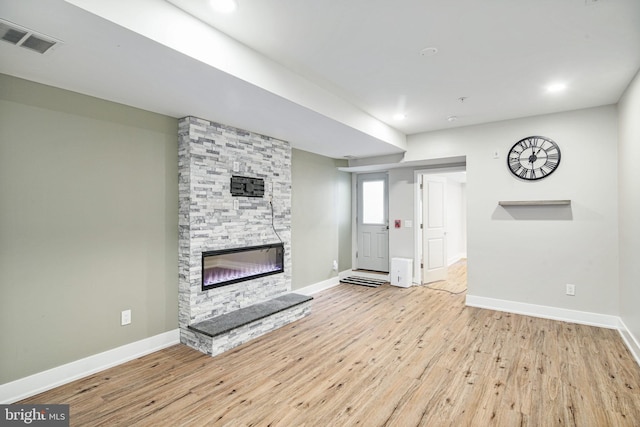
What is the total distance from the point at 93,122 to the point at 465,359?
408 centimetres

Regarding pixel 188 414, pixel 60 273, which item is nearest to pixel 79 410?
pixel 188 414

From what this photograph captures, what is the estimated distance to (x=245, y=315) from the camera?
356 centimetres

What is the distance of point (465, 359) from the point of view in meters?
3.03

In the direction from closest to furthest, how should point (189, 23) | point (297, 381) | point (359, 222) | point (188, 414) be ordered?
point (189, 23), point (188, 414), point (297, 381), point (359, 222)

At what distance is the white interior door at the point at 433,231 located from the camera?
5895 millimetres

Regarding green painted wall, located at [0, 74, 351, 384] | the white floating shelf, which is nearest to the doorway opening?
the white floating shelf

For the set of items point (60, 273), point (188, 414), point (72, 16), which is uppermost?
point (72, 16)

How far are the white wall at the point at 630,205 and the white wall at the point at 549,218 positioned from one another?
7.6 inches

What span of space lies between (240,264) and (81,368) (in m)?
1.74

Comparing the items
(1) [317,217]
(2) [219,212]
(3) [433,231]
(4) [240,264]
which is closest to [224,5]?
(2) [219,212]

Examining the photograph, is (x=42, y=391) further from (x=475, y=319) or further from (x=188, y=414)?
(x=475, y=319)

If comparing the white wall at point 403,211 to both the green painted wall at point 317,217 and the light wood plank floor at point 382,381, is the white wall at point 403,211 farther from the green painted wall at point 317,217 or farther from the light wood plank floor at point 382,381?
the light wood plank floor at point 382,381

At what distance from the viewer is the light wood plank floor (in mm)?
2188

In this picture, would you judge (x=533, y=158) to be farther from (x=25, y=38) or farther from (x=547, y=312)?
(x=25, y=38)
